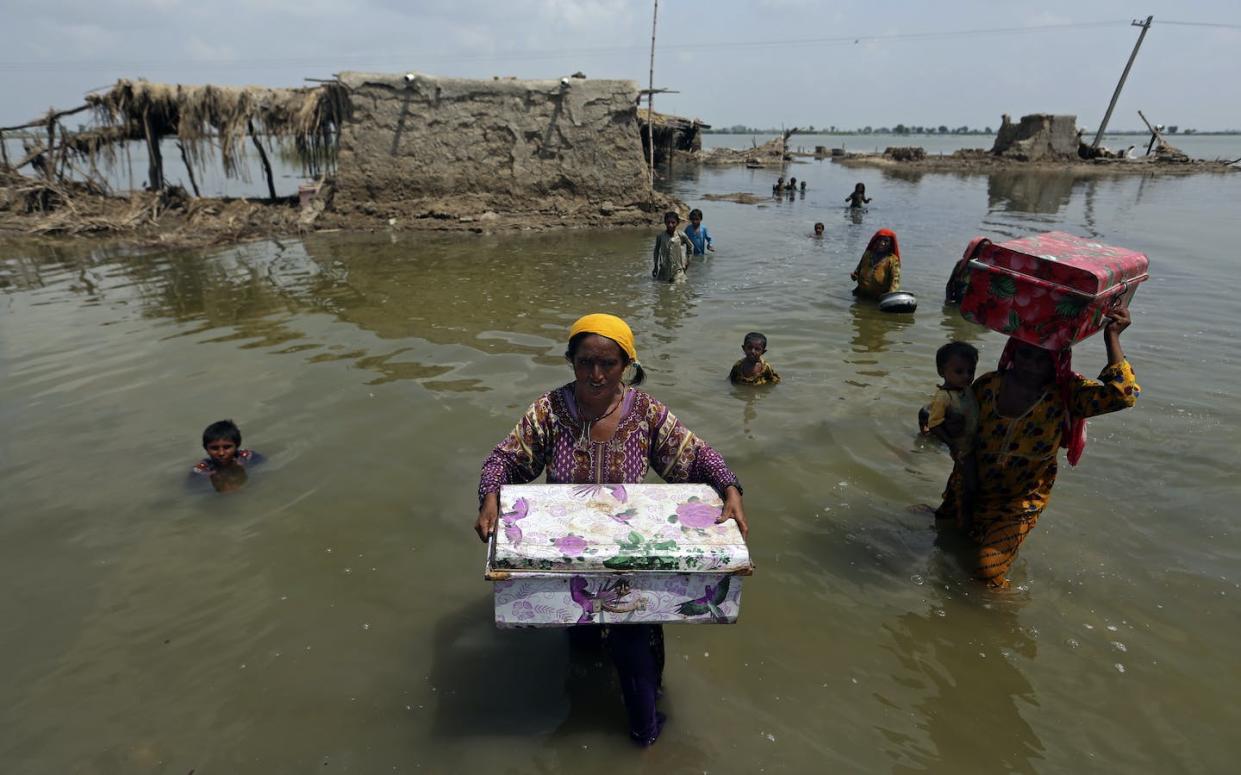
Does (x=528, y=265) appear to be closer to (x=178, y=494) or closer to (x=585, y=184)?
(x=585, y=184)

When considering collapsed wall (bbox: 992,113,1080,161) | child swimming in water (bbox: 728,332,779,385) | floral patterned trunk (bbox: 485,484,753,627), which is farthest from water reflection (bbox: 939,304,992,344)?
collapsed wall (bbox: 992,113,1080,161)

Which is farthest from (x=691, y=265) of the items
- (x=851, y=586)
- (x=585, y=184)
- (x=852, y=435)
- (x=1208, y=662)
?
(x=1208, y=662)

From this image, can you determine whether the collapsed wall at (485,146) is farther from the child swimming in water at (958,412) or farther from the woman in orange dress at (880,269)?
the child swimming in water at (958,412)

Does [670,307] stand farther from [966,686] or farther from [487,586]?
[966,686]

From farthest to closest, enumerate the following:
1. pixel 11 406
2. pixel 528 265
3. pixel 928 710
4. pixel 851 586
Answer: pixel 528 265 → pixel 11 406 → pixel 851 586 → pixel 928 710

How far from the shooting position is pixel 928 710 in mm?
2760

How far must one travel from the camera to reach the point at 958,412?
3.23 m

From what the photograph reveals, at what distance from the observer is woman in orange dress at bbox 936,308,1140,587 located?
291 cm

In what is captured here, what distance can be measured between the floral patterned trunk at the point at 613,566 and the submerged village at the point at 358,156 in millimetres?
13490

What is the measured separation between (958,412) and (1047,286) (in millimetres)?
795

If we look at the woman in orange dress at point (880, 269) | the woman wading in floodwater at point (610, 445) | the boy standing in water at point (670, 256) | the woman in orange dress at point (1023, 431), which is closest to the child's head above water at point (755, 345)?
the woman in orange dress at point (1023, 431)

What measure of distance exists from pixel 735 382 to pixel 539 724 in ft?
13.6

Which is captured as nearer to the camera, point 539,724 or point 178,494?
point 539,724

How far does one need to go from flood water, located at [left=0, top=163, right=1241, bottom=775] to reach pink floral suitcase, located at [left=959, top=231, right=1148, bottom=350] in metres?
1.53
